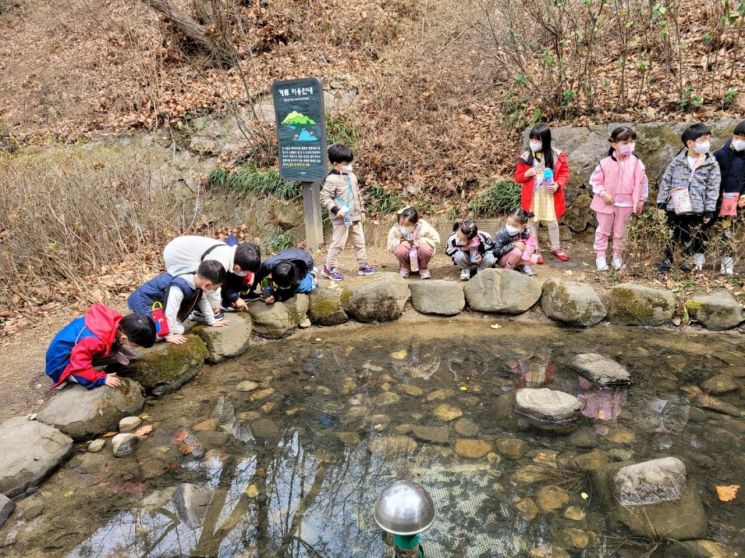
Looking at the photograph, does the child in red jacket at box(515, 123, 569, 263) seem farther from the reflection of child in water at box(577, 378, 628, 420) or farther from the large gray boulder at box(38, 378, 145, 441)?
the large gray boulder at box(38, 378, 145, 441)

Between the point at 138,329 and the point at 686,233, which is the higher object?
the point at 686,233

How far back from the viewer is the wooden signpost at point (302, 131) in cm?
598

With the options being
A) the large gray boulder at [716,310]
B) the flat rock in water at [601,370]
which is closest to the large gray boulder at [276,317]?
the flat rock in water at [601,370]

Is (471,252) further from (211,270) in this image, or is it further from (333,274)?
(211,270)

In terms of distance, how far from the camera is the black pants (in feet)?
17.3

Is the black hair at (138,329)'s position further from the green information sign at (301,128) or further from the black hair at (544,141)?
the black hair at (544,141)

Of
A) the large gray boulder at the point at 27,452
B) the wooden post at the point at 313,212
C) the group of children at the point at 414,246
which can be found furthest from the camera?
the wooden post at the point at 313,212

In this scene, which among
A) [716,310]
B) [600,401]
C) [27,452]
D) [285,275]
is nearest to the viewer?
[27,452]

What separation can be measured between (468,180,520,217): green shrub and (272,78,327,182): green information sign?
229 centimetres

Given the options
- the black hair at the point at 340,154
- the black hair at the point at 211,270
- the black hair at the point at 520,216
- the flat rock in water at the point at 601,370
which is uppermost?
the black hair at the point at 340,154

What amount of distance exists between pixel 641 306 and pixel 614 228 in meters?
1.12

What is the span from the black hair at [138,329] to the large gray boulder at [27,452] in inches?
31.0

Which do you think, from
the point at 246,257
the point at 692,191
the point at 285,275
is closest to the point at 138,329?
the point at 246,257

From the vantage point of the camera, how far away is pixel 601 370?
13.5 feet
